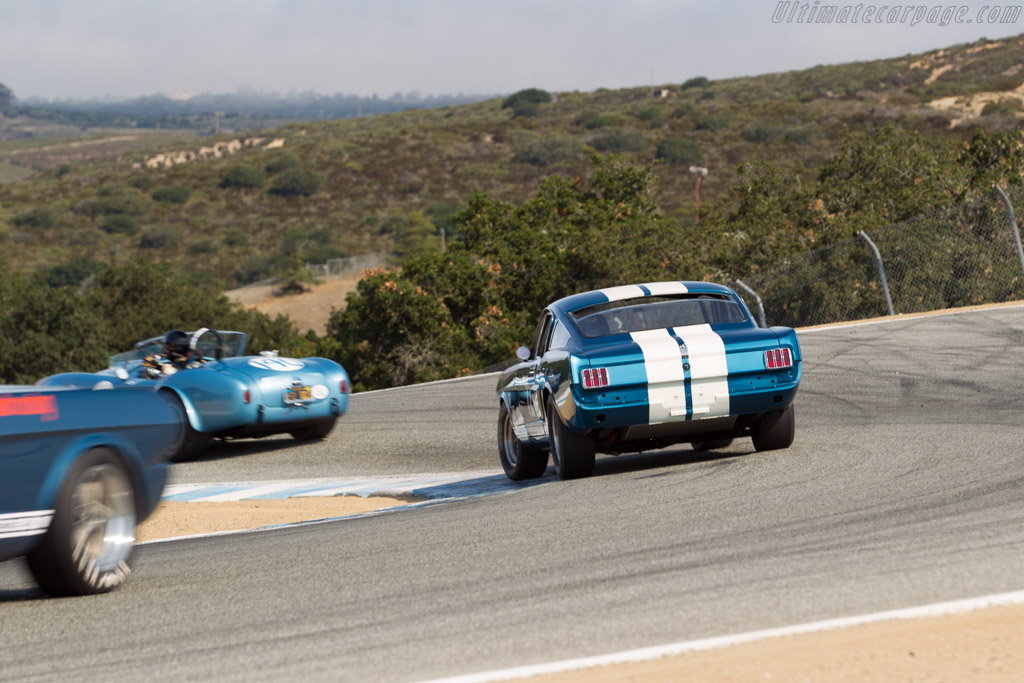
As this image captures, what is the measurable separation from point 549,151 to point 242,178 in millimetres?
23792

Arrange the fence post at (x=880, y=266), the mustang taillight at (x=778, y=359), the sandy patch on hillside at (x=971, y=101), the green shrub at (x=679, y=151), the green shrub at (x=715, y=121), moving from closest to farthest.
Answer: the mustang taillight at (x=778, y=359), the fence post at (x=880, y=266), the sandy patch on hillside at (x=971, y=101), the green shrub at (x=679, y=151), the green shrub at (x=715, y=121)

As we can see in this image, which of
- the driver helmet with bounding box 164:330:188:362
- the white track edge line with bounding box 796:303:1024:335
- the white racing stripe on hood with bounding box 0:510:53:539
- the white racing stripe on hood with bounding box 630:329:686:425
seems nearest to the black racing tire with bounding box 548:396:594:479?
the white racing stripe on hood with bounding box 630:329:686:425

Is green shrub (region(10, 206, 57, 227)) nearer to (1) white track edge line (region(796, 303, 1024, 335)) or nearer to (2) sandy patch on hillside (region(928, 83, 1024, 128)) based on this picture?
(2) sandy patch on hillside (region(928, 83, 1024, 128))

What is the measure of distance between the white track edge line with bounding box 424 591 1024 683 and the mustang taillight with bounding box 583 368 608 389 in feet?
13.4

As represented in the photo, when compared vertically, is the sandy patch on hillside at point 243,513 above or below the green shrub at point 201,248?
above

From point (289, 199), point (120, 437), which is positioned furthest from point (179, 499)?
point (289, 199)

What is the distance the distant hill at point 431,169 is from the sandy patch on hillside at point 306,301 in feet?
12.7

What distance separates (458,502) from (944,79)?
94644mm

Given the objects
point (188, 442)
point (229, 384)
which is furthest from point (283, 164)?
point (229, 384)

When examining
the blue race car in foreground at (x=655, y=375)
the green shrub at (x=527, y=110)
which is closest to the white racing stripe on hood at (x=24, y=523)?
the blue race car in foreground at (x=655, y=375)

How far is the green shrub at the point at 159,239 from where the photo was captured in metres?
78.4

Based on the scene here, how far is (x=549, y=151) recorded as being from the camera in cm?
8662

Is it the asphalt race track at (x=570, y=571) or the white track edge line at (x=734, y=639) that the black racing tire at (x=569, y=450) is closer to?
the asphalt race track at (x=570, y=571)

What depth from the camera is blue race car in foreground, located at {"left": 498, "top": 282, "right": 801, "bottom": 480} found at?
848 cm
